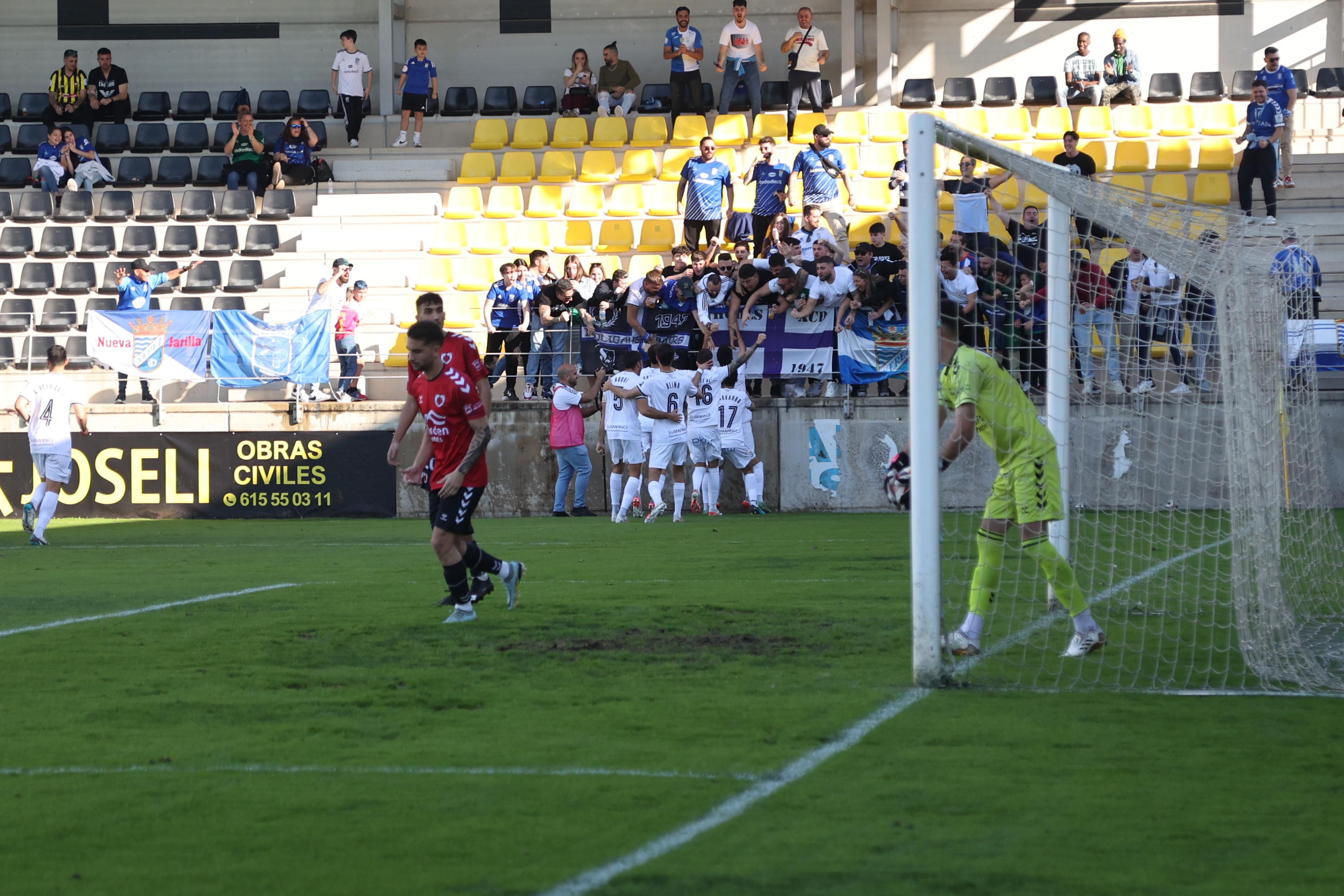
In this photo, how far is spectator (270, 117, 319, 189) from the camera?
27.0 metres

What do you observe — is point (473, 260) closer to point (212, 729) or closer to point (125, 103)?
point (125, 103)

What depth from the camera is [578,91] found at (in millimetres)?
28328

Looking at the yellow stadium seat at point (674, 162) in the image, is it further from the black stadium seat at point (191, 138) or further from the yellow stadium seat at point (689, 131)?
the black stadium seat at point (191, 138)

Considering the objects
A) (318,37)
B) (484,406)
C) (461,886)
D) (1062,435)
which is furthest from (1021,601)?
(318,37)

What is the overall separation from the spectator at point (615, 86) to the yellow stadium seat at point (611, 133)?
394 mm

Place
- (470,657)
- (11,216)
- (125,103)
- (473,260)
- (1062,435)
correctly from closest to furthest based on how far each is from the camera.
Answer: (470,657)
(1062,435)
(473,260)
(11,216)
(125,103)

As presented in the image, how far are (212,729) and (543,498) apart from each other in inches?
595

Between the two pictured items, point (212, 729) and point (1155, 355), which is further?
point (1155, 355)

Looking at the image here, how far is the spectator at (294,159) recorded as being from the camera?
26953mm

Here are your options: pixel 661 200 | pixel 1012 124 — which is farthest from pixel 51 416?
pixel 1012 124

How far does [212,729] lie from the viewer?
247 inches

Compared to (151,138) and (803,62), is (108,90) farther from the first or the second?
(803,62)

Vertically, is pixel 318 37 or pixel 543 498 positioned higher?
pixel 318 37

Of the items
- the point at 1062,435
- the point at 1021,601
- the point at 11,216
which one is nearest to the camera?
the point at 1062,435
